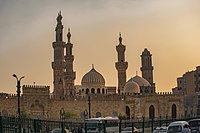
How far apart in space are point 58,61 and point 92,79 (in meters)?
5.67

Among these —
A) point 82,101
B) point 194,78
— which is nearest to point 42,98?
point 82,101

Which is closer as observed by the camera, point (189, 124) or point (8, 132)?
point (8, 132)

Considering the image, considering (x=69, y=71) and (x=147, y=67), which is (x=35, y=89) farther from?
(x=147, y=67)

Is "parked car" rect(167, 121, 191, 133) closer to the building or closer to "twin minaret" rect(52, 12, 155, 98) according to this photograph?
"twin minaret" rect(52, 12, 155, 98)

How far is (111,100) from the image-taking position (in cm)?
5884

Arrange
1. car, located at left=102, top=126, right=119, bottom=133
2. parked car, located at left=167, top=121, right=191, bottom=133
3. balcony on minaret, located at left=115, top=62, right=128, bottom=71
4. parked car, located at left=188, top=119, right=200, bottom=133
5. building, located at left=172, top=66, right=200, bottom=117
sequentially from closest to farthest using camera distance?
parked car, located at left=167, top=121, right=191, bottom=133 < parked car, located at left=188, top=119, right=200, bottom=133 < car, located at left=102, top=126, right=119, bottom=133 < balcony on minaret, located at left=115, top=62, right=128, bottom=71 < building, located at left=172, top=66, right=200, bottom=117

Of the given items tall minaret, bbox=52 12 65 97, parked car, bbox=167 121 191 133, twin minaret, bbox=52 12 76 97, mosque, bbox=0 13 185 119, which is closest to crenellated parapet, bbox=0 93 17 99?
mosque, bbox=0 13 185 119

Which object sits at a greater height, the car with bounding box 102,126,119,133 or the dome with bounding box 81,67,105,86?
the dome with bounding box 81,67,105,86

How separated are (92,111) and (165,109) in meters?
11.1

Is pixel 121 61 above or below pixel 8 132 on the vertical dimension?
above

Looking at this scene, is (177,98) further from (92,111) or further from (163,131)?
(163,131)

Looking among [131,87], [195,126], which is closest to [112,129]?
[195,126]

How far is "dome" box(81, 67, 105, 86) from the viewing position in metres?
64.8

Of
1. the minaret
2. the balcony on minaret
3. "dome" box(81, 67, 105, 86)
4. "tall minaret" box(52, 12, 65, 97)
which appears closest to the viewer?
"tall minaret" box(52, 12, 65, 97)
